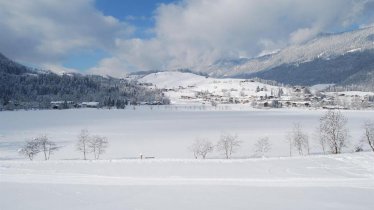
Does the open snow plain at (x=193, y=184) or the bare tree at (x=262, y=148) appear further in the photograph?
the bare tree at (x=262, y=148)

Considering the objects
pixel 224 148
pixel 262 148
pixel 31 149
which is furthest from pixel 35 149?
pixel 262 148

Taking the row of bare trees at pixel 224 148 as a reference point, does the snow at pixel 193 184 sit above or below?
above

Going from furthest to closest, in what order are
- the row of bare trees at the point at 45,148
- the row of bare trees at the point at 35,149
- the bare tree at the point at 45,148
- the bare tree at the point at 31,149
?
1. the bare tree at the point at 45,148
2. the row of bare trees at the point at 45,148
3. the row of bare trees at the point at 35,149
4. the bare tree at the point at 31,149

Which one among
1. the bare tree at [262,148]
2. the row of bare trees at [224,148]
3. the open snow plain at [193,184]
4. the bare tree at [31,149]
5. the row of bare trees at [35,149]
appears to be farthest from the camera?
the bare tree at [262,148]

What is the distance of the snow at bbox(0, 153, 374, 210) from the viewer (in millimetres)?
24781

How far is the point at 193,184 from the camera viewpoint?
31.6 m

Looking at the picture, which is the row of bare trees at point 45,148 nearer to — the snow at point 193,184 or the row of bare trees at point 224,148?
the row of bare trees at point 224,148

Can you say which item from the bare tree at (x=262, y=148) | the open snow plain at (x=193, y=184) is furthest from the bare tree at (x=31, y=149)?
the bare tree at (x=262, y=148)

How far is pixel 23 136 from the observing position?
280 ft

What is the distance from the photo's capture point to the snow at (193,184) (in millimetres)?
24781

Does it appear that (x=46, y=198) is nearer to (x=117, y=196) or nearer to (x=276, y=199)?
(x=117, y=196)

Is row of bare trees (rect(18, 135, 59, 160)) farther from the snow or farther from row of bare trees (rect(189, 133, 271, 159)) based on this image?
row of bare trees (rect(189, 133, 271, 159))

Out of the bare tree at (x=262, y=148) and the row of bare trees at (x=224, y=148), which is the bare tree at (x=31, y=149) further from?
the bare tree at (x=262, y=148)

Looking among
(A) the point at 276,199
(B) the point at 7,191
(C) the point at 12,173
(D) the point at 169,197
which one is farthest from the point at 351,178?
(C) the point at 12,173
